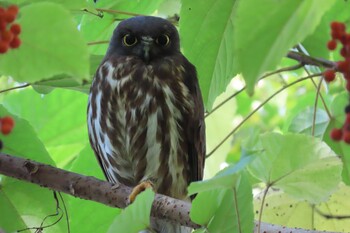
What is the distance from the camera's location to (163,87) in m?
3.02

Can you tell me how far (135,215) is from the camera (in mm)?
1558

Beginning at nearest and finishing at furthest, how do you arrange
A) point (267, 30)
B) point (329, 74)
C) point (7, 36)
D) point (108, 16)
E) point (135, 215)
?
point (267, 30), point (7, 36), point (329, 74), point (135, 215), point (108, 16)

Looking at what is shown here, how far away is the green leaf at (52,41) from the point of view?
1.18m

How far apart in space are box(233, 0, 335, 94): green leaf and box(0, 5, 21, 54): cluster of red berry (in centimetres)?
40

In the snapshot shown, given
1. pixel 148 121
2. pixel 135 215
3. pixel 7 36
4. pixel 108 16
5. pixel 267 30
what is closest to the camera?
pixel 267 30

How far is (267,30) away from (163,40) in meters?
2.22

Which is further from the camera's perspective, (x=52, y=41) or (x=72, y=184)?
(x=72, y=184)

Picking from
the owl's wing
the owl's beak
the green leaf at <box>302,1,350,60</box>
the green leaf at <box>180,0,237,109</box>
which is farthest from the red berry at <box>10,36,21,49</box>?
the owl's beak

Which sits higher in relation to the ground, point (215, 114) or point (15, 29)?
point (15, 29)

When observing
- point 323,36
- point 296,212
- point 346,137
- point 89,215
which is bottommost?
point 89,215

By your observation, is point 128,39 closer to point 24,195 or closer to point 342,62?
point 24,195

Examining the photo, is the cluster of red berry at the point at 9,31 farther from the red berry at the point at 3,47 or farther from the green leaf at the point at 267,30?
the green leaf at the point at 267,30

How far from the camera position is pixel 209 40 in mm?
2180

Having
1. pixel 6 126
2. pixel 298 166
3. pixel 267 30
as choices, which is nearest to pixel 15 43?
pixel 6 126
